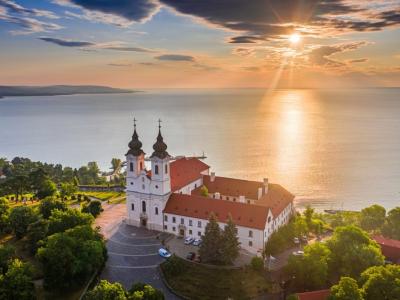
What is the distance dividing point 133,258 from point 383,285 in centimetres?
2970

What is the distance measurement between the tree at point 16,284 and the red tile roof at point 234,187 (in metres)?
35.1

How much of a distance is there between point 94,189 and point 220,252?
1975 inches

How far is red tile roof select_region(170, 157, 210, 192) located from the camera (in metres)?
62.8

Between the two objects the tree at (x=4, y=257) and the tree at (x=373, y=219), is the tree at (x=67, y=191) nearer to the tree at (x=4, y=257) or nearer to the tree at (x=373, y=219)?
the tree at (x=4, y=257)

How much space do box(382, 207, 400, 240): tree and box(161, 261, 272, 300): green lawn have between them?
28.4 m

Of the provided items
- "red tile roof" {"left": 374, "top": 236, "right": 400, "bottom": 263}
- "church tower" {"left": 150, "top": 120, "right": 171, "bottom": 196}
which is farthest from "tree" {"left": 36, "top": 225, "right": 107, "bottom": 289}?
"red tile roof" {"left": 374, "top": 236, "right": 400, "bottom": 263}

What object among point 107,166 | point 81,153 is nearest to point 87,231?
point 107,166

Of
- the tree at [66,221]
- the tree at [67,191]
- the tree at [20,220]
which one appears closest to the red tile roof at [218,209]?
the tree at [66,221]

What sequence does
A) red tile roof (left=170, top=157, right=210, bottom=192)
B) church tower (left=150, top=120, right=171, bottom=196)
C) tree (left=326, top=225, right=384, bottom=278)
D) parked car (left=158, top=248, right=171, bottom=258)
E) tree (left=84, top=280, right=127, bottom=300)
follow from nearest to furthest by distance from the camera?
tree (left=84, top=280, right=127, bottom=300) < tree (left=326, top=225, right=384, bottom=278) < parked car (left=158, top=248, right=171, bottom=258) < church tower (left=150, top=120, right=171, bottom=196) < red tile roof (left=170, top=157, right=210, bottom=192)

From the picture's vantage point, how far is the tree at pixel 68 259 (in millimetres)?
41531

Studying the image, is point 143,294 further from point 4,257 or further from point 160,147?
point 160,147

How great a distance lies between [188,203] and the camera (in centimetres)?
5684

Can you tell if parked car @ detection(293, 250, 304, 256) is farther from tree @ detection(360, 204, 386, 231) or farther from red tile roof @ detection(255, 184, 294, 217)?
tree @ detection(360, 204, 386, 231)

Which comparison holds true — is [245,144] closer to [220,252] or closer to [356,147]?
[356,147]
